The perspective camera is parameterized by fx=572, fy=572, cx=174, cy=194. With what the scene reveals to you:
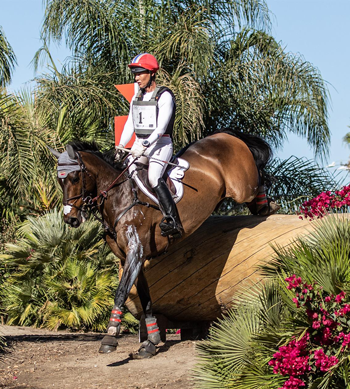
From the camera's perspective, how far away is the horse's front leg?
18.5 ft

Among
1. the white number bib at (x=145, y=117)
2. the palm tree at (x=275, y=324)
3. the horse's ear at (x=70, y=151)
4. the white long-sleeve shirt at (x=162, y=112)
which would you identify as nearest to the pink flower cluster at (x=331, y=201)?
the palm tree at (x=275, y=324)

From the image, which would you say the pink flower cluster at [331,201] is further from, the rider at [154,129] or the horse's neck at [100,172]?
the horse's neck at [100,172]

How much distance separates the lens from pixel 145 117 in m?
6.29

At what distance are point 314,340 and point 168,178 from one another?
113 inches

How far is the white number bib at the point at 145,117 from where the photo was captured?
246 inches

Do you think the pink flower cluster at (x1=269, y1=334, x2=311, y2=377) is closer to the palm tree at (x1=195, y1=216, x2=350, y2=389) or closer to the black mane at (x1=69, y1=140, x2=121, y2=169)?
the palm tree at (x1=195, y1=216, x2=350, y2=389)

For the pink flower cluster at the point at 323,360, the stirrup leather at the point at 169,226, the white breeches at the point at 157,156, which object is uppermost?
the white breeches at the point at 157,156

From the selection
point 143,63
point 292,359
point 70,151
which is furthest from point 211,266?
point 292,359

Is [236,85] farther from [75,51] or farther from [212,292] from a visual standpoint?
[212,292]

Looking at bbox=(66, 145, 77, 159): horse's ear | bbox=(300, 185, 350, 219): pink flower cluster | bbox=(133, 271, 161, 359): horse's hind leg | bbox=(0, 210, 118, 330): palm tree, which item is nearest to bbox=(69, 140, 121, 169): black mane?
bbox=(66, 145, 77, 159): horse's ear

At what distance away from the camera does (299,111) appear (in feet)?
39.0

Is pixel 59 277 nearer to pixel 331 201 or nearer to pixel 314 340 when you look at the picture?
pixel 331 201

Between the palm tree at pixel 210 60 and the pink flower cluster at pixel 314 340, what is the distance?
25.0 ft

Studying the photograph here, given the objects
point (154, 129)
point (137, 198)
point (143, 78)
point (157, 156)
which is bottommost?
point (137, 198)
